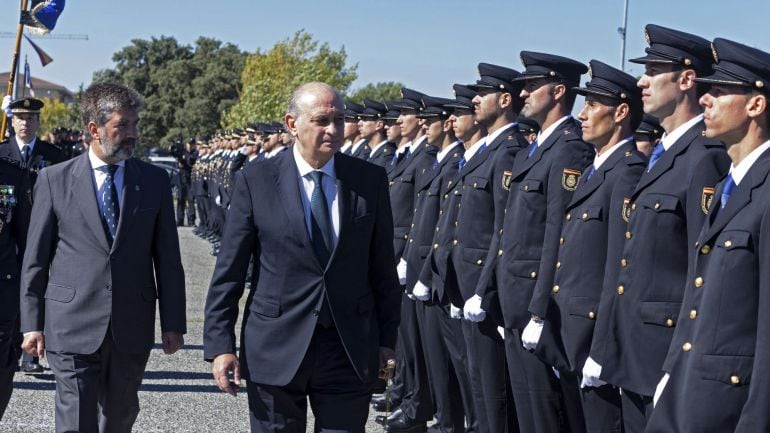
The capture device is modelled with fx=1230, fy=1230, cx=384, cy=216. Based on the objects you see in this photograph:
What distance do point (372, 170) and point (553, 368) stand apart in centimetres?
166

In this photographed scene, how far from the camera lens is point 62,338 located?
232 inches

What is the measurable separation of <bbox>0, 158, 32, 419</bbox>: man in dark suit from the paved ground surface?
42.4 inches

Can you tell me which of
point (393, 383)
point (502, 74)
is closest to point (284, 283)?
point (502, 74)

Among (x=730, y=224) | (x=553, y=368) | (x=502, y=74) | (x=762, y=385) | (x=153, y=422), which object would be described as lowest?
(x=153, y=422)

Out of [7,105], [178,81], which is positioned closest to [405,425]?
[7,105]

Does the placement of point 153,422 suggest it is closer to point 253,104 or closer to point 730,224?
point 730,224

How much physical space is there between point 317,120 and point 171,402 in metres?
4.99

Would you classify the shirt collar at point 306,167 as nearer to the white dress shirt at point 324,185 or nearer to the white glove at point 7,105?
the white dress shirt at point 324,185

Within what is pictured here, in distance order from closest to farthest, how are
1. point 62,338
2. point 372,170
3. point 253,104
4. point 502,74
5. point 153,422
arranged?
point 372,170, point 62,338, point 502,74, point 153,422, point 253,104

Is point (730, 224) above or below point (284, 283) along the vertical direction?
above

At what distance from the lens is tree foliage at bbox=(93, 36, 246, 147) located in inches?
2943

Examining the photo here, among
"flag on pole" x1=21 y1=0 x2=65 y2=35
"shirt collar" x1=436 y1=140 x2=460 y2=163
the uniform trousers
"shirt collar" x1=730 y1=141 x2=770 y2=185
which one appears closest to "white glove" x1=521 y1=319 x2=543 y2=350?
the uniform trousers

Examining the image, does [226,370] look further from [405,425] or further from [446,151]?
Answer: [446,151]

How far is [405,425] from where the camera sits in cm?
892
